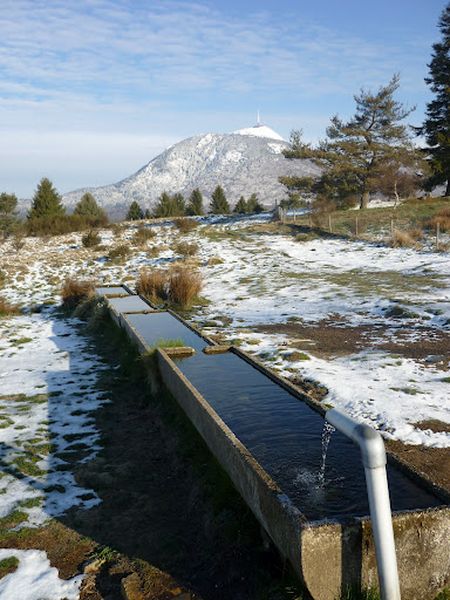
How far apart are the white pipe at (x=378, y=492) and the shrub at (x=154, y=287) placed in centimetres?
1049

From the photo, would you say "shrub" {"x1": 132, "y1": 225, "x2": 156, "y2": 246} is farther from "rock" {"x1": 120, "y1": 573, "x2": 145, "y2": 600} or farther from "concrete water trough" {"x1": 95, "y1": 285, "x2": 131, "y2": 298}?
"rock" {"x1": 120, "y1": 573, "x2": 145, "y2": 600}

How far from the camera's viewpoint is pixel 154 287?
13.1 meters

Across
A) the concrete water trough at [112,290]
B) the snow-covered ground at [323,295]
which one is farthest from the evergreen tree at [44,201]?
the concrete water trough at [112,290]

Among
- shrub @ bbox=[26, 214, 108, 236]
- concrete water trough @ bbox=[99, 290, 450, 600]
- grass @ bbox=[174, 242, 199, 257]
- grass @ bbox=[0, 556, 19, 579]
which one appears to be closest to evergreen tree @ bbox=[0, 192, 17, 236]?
shrub @ bbox=[26, 214, 108, 236]

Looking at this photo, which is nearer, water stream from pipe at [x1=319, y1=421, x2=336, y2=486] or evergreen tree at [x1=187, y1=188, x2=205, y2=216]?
water stream from pipe at [x1=319, y1=421, x2=336, y2=486]

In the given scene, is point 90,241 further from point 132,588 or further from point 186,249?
point 132,588

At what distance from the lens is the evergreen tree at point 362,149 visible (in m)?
28.5

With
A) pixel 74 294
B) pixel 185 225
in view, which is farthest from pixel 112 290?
pixel 185 225

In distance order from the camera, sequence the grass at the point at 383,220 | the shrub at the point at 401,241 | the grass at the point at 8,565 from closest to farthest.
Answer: the grass at the point at 8,565 < the shrub at the point at 401,241 < the grass at the point at 383,220

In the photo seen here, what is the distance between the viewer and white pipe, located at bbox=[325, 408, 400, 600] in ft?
8.00

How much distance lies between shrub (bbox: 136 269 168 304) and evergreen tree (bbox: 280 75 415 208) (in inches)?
697

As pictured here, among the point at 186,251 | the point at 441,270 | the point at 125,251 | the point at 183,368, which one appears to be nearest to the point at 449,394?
the point at 183,368

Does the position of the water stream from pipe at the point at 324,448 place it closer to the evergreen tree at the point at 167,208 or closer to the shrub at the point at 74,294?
the shrub at the point at 74,294

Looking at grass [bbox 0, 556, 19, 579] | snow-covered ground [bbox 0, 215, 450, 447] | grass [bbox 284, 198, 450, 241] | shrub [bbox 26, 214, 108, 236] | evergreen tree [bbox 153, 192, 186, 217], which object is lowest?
grass [bbox 0, 556, 19, 579]
